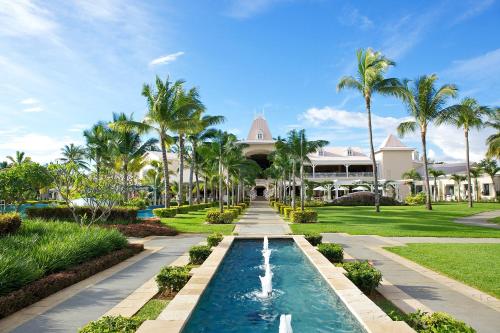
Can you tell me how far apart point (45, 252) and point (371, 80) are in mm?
23615

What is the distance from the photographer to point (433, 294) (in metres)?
6.87

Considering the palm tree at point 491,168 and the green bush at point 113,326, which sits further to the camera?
the palm tree at point 491,168

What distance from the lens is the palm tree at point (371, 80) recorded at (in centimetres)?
2627

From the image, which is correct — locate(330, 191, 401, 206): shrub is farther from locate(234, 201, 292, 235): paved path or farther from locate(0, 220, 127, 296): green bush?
locate(0, 220, 127, 296): green bush

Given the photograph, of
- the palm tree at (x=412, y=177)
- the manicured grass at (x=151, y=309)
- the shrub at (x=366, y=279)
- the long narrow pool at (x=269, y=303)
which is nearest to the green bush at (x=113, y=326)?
the long narrow pool at (x=269, y=303)

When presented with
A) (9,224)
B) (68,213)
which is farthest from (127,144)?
(9,224)

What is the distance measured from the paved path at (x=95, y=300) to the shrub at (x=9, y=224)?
15.9 ft

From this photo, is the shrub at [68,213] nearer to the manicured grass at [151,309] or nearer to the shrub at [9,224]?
the shrub at [9,224]

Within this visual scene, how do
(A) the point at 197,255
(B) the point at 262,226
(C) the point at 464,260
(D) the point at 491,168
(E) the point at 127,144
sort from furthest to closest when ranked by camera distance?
(D) the point at 491,168
(E) the point at 127,144
(B) the point at 262,226
(A) the point at 197,255
(C) the point at 464,260

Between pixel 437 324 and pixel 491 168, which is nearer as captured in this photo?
pixel 437 324

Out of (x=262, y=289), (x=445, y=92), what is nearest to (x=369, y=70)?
(x=445, y=92)

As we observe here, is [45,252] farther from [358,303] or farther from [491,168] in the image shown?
[491,168]

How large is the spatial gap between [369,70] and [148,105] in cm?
1507

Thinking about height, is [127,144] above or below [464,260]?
above
